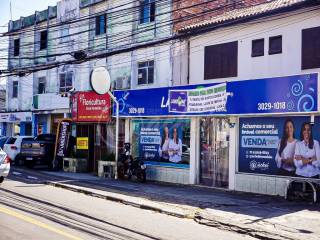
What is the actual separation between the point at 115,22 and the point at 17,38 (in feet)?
43.3

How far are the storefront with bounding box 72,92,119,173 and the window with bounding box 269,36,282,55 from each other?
7730mm

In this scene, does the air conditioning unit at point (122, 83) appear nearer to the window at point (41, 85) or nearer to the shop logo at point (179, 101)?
the shop logo at point (179, 101)

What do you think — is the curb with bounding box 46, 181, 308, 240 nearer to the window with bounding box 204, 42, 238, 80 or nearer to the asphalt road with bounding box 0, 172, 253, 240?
the asphalt road with bounding box 0, 172, 253, 240

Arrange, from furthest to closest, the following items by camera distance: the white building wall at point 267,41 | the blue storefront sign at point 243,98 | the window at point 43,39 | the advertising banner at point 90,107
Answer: the window at point 43,39 → the advertising banner at point 90,107 → the white building wall at point 267,41 → the blue storefront sign at point 243,98

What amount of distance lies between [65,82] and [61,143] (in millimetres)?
8119

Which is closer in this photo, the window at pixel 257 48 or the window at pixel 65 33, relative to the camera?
the window at pixel 257 48

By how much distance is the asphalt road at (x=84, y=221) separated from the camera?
823cm

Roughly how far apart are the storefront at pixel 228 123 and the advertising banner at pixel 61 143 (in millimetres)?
4329

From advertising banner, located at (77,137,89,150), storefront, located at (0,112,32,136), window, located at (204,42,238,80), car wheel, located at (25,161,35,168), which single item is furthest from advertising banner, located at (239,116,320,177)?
storefront, located at (0,112,32,136)

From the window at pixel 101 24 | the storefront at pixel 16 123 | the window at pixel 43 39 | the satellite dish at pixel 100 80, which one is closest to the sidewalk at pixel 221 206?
the satellite dish at pixel 100 80

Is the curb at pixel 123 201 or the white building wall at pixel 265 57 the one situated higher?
the white building wall at pixel 265 57

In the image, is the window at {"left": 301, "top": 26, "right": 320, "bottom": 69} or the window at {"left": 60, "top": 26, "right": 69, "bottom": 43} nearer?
the window at {"left": 301, "top": 26, "right": 320, "bottom": 69}

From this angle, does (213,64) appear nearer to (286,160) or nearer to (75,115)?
(286,160)

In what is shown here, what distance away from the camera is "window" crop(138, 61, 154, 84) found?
22.7 m
